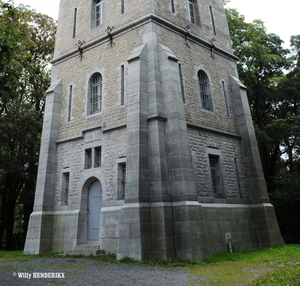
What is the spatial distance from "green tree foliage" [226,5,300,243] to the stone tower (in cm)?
380

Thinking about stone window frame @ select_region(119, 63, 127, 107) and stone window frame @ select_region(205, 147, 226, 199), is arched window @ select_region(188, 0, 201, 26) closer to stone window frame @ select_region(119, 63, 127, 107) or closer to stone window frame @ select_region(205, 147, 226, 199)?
stone window frame @ select_region(119, 63, 127, 107)

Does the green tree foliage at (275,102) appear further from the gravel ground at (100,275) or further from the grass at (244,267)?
→ the gravel ground at (100,275)

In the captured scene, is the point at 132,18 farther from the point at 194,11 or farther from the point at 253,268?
the point at 253,268

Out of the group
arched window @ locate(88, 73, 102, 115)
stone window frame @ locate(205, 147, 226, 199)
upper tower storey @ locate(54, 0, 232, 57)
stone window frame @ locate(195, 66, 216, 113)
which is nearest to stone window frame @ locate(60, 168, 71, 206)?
arched window @ locate(88, 73, 102, 115)

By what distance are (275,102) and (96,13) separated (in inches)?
598

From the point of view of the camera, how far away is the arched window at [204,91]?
48.6 feet

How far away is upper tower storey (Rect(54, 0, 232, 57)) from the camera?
46.4 ft

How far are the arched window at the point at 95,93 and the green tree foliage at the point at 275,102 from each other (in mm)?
10206

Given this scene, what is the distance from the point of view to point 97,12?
54.2 feet

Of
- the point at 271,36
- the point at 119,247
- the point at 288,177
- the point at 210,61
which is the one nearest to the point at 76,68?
the point at 210,61

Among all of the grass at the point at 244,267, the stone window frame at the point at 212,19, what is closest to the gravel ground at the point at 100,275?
the grass at the point at 244,267

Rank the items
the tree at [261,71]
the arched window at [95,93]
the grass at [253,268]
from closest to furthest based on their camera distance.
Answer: the grass at [253,268] < the arched window at [95,93] < the tree at [261,71]

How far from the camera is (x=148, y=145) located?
37.5 feet

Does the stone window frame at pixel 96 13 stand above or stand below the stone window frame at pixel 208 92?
above
